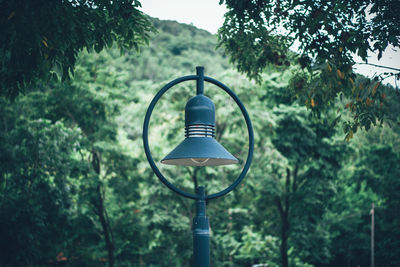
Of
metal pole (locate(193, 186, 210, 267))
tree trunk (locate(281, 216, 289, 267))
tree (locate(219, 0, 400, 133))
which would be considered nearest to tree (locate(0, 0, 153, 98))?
tree (locate(219, 0, 400, 133))

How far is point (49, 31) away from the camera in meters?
5.20

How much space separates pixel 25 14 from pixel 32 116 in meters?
13.7

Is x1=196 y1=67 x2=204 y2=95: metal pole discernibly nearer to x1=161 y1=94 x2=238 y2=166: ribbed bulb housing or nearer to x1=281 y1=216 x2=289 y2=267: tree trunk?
x1=161 y1=94 x2=238 y2=166: ribbed bulb housing

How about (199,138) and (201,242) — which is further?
(199,138)

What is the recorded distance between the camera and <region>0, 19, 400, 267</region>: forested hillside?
13474mm

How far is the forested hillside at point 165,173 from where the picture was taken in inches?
530

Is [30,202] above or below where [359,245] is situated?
above

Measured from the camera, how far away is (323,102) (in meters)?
6.95

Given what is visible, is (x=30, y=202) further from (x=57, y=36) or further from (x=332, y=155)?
(x=332, y=155)

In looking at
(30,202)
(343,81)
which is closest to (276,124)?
(30,202)

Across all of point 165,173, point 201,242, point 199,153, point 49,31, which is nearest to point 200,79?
point 199,153

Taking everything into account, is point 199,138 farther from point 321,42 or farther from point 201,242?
point 321,42

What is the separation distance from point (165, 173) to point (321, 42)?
468 inches

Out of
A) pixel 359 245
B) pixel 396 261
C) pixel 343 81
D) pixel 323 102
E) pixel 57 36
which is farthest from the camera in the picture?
pixel 359 245
